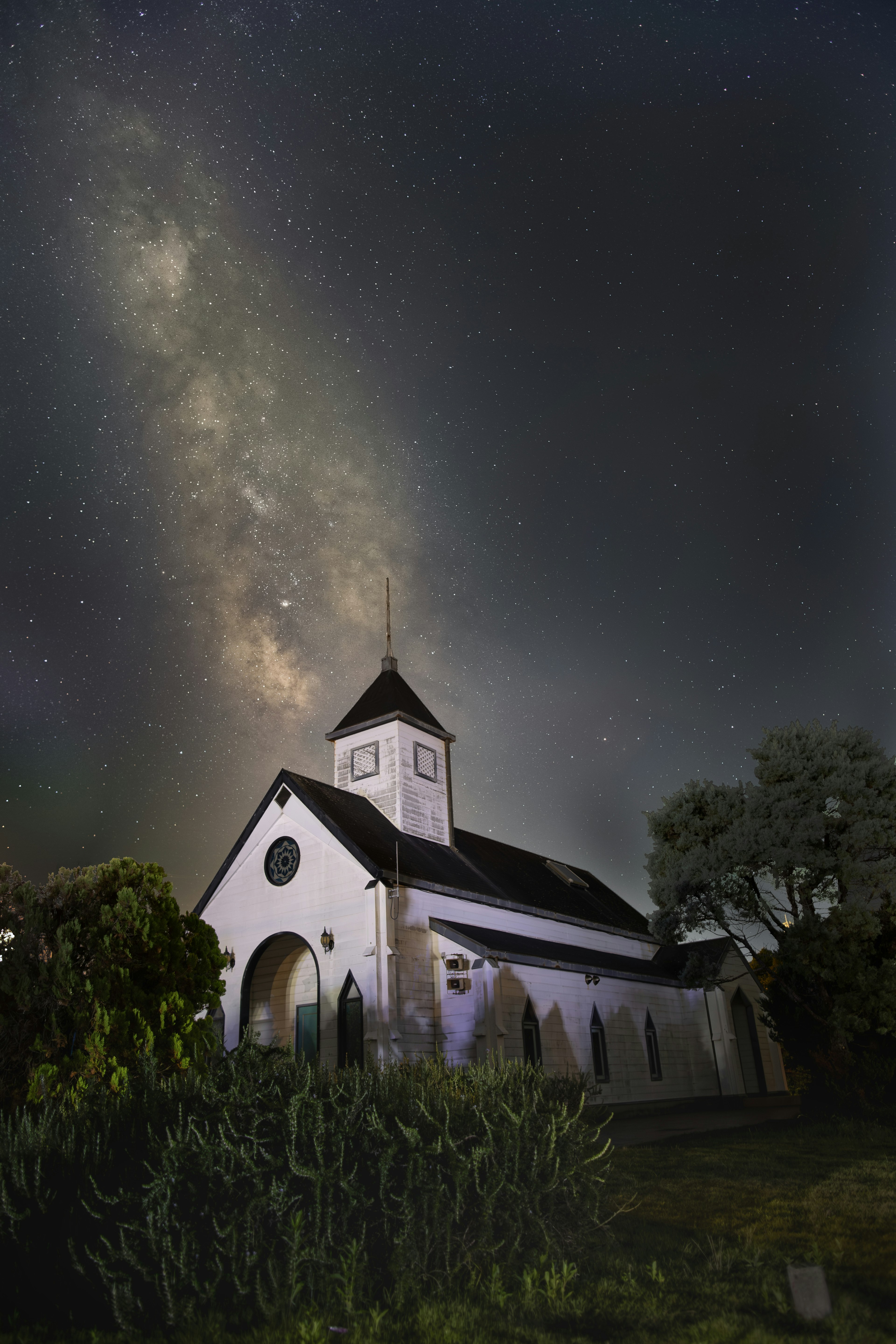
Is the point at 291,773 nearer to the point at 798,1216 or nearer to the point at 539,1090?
the point at 539,1090

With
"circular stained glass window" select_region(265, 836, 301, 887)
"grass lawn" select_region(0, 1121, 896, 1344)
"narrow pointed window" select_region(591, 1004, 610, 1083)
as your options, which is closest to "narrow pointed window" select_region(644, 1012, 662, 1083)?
"narrow pointed window" select_region(591, 1004, 610, 1083)

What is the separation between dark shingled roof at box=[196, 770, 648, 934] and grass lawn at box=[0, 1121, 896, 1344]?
12.9 meters

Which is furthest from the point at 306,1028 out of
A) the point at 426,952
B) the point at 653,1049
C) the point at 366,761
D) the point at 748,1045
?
the point at 748,1045

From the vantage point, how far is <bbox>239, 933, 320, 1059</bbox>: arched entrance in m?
23.5

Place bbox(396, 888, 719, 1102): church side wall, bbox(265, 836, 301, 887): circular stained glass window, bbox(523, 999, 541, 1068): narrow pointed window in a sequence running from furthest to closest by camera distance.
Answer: bbox(265, 836, 301, 887): circular stained glass window → bbox(523, 999, 541, 1068): narrow pointed window → bbox(396, 888, 719, 1102): church side wall

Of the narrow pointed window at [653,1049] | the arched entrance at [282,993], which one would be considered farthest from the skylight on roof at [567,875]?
the arched entrance at [282,993]

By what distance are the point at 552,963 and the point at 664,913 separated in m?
3.79

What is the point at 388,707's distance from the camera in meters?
29.4

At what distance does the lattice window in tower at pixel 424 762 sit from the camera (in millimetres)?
29594

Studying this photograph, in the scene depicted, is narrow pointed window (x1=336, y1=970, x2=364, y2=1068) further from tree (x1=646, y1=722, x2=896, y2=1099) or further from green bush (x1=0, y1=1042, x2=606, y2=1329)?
green bush (x1=0, y1=1042, x2=606, y2=1329)

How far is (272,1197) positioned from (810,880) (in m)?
16.1

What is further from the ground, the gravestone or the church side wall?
the church side wall

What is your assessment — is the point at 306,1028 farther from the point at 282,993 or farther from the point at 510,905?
the point at 510,905

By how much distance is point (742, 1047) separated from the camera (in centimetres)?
3278
